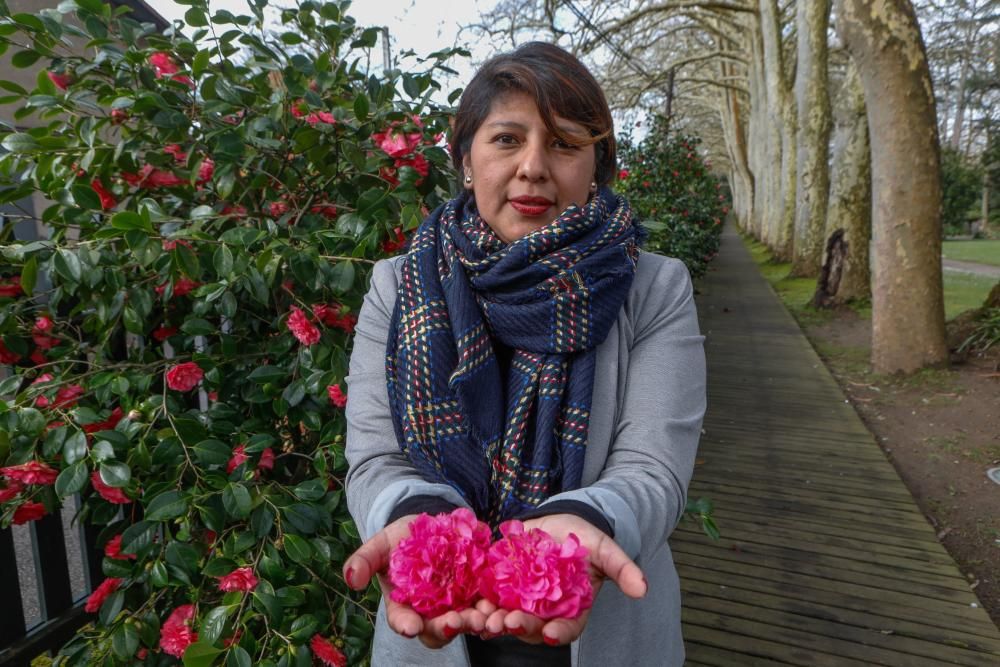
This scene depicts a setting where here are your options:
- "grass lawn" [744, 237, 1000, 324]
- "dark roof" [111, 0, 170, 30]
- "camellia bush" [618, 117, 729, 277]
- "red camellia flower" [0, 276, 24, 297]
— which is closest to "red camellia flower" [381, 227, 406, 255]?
"red camellia flower" [0, 276, 24, 297]

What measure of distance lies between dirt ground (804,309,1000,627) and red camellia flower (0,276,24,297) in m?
4.04

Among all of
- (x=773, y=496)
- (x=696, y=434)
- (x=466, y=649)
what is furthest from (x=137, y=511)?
(x=773, y=496)

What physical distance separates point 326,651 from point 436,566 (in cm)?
92

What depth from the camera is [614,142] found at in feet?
5.17

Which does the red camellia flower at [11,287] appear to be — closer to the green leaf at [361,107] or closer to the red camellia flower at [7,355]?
the red camellia flower at [7,355]

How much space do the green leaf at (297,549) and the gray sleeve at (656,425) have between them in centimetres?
80

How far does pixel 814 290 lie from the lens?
1304 cm

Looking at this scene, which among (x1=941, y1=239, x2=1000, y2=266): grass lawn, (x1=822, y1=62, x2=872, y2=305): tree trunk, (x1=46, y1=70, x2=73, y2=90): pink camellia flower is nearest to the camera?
(x1=46, y1=70, x2=73, y2=90): pink camellia flower

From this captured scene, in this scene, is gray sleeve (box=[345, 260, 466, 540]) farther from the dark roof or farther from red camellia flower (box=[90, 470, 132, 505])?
the dark roof

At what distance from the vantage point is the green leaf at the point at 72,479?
1.56 m

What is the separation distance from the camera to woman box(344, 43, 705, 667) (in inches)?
52.4

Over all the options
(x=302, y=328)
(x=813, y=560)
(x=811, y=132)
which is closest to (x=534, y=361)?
(x=302, y=328)

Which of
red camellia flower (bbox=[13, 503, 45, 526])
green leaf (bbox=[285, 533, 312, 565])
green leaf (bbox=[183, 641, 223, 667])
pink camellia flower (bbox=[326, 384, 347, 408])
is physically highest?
pink camellia flower (bbox=[326, 384, 347, 408])

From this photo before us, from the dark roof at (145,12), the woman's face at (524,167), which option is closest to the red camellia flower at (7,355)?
the woman's face at (524,167)
